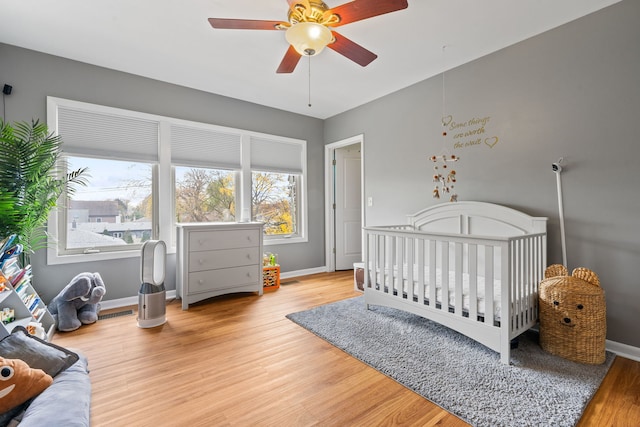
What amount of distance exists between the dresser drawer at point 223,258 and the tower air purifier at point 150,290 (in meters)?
0.48

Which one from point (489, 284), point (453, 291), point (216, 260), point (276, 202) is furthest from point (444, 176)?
point (216, 260)

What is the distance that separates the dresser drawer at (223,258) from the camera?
3.06 m

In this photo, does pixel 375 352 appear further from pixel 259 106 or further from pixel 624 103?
pixel 259 106

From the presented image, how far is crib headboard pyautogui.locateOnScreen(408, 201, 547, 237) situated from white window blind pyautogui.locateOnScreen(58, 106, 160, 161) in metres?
3.00

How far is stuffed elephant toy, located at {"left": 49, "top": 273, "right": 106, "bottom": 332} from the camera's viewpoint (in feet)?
8.00

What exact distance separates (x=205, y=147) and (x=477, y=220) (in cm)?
308

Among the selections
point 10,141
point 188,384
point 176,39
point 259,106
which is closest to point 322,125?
point 259,106

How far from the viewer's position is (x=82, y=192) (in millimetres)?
2906

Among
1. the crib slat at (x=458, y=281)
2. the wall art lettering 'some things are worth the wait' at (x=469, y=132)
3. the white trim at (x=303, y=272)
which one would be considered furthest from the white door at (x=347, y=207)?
the crib slat at (x=458, y=281)

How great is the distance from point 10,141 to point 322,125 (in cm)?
352

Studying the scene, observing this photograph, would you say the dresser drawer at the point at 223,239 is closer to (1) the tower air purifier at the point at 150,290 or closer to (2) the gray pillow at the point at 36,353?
(1) the tower air purifier at the point at 150,290

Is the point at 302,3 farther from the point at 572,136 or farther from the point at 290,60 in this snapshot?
the point at 572,136

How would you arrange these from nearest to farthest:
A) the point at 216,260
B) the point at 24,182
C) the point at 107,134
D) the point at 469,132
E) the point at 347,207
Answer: the point at 24,182 < the point at 469,132 < the point at 107,134 < the point at 216,260 < the point at 347,207

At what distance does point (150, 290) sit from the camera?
2.52 meters
